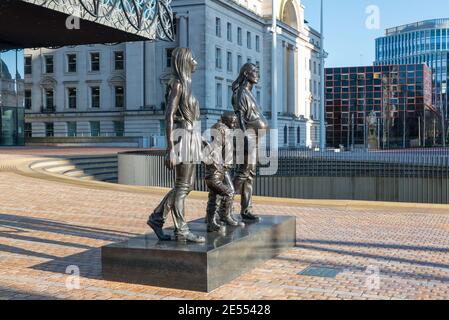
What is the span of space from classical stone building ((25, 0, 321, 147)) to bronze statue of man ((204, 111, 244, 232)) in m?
51.7

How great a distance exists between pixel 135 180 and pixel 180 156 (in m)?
17.5

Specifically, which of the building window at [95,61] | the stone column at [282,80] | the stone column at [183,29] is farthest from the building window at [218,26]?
the stone column at [282,80]

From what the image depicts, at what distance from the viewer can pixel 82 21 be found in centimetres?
3181

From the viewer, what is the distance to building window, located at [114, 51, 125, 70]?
221 feet

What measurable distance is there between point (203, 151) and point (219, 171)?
0.42 meters

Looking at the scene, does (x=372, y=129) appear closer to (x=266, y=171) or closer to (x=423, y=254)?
(x=266, y=171)

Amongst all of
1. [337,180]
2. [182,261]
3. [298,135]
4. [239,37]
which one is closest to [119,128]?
[239,37]

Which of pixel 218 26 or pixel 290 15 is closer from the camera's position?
pixel 218 26

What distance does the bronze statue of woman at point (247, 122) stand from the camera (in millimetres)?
9664

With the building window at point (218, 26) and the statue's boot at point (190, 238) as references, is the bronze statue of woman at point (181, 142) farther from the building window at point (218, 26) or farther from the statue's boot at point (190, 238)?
the building window at point (218, 26)

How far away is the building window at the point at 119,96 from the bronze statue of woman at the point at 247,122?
58942 millimetres

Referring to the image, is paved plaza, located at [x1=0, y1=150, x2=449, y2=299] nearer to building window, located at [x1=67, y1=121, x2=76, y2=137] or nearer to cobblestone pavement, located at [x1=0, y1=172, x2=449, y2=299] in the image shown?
cobblestone pavement, located at [x1=0, y1=172, x2=449, y2=299]

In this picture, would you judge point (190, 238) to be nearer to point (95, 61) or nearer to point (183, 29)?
point (183, 29)

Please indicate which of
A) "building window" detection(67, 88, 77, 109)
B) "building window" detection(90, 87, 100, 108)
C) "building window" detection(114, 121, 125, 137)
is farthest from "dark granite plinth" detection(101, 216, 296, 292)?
"building window" detection(67, 88, 77, 109)
